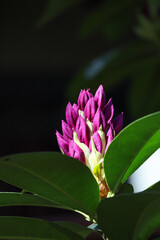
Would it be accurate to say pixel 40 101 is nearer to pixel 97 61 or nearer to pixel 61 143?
pixel 97 61

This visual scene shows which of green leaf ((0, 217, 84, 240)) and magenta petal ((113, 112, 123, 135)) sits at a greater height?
magenta petal ((113, 112, 123, 135))

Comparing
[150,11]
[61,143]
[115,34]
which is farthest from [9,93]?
[61,143]

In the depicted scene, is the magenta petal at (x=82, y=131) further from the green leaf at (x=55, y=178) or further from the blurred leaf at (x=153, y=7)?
the blurred leaf at (x=153, y=7)

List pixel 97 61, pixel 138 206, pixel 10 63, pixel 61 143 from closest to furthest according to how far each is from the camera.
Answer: pixel 138 206 < pixel 61 143 < pixel 97 61 < pixel 10 63

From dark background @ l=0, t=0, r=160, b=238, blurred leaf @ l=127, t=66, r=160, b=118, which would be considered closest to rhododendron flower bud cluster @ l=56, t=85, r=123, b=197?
blurred leaf @ l=127, t=66, r=160, b=118

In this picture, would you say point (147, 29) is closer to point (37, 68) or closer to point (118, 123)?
point (118, 123)

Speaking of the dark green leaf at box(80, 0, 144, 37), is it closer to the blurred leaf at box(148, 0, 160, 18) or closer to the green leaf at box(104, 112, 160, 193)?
the blurred leaf at box(148, 0, 160, 18)
